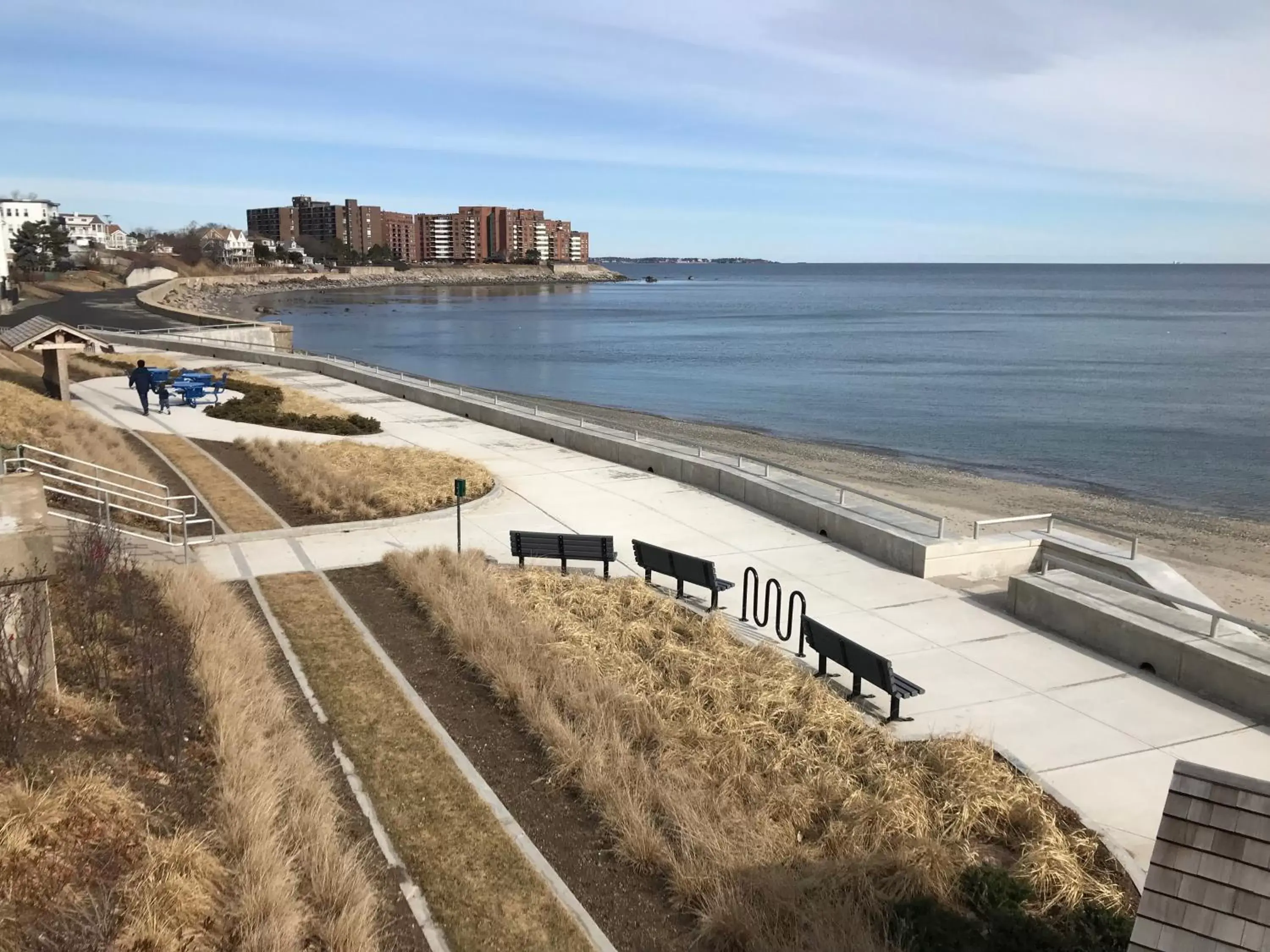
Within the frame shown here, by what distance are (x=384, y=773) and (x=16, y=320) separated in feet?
185

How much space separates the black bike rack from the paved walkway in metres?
0.24

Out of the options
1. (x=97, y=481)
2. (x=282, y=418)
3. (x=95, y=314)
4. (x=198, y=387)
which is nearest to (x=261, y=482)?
(x=97, y=481)

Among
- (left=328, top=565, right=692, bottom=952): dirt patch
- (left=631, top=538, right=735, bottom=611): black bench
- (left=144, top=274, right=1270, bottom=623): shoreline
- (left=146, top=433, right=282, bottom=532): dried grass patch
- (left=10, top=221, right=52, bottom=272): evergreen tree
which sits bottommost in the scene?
(left=144, top=274, right=1270, bottom=623): shoreline

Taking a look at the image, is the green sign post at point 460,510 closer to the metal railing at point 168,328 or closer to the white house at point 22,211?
the metal railing at point 168,328

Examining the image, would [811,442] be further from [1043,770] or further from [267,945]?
[267,945]

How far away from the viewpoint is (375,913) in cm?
581

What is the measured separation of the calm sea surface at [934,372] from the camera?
33.9m

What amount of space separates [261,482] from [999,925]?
15.7 meters

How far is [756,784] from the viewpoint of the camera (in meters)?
7.73

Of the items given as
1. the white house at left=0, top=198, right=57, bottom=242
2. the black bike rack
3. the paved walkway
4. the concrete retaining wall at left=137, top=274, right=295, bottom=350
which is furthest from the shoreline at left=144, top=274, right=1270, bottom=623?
the white house at left=0, top=198, right=57, bottom=242

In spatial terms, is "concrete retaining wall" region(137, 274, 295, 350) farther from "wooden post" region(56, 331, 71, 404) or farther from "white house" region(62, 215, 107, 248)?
"white house" region(62, 215, 107, 248)

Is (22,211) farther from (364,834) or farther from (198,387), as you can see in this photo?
(364,834)

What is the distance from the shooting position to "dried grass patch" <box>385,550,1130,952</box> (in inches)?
244

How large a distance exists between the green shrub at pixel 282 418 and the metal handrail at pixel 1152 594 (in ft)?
53.0
